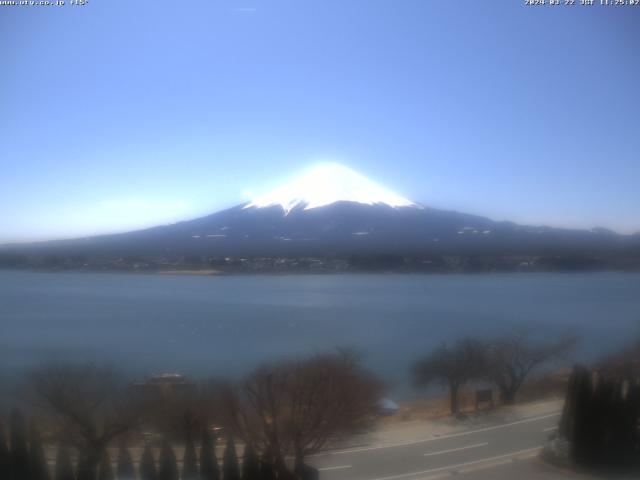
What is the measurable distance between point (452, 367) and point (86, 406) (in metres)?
1.92

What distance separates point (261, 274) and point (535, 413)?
1767 mm

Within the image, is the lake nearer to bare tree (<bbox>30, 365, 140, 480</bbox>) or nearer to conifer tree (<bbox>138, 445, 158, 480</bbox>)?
bare tree (<bbox>30, 365, 140, 480</bbox>)

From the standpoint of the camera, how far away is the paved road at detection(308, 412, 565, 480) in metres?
2.32

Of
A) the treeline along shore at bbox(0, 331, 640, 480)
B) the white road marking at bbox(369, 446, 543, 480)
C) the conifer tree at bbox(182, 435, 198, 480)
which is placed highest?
the treeline along shore at bbox(0, 331, 640, 480)

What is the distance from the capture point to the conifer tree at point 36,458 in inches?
88.4

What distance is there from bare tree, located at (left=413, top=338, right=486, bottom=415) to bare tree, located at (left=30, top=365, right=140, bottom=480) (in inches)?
60.1

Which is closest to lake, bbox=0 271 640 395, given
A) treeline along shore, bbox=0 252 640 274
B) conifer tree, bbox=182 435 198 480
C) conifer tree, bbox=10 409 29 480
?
treeline along shore, bbox=0 252 640 274

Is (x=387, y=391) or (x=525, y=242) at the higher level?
(x=525, y=242)

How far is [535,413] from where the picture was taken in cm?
272

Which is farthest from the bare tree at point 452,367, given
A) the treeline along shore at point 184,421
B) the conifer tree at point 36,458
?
the conifer tree at point 36,458

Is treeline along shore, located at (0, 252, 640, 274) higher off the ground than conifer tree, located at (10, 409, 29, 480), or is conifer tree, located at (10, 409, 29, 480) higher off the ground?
treeline along shore, located at (0, 252, 640, 274)

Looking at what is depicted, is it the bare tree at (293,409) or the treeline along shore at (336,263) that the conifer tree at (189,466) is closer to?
the bare tree at (293,409)

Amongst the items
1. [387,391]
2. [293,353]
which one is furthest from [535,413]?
[293,353]

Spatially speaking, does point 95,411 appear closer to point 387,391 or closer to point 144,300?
point 144,300
